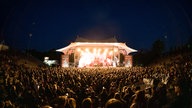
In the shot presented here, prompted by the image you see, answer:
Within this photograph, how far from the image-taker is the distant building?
60.4 metres

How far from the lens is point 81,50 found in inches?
2446

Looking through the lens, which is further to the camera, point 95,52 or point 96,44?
point 96,44

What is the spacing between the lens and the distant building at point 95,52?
60.4 metres

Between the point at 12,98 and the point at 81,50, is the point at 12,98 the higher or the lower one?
the lower one

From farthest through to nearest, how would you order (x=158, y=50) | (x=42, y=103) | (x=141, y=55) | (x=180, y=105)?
(x=158, y=50), (x=141, y=55), (x=42, y=103), (x=180, y=105)

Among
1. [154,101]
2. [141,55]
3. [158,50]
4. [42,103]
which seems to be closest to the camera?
[154,101]

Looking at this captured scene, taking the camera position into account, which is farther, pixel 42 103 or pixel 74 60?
pixel 74 60

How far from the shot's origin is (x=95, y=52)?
61.6 meters

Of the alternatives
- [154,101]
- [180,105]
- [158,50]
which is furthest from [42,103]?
[158,50]

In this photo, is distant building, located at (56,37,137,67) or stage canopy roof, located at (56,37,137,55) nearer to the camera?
distant building, located at (56,37,137,67)

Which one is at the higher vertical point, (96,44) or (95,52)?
(96,44)

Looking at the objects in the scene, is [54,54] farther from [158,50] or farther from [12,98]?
[12,98]

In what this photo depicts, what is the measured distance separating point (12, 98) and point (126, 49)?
164ft

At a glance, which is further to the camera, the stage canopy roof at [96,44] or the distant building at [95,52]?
the stage canopy roof at [96,44]
